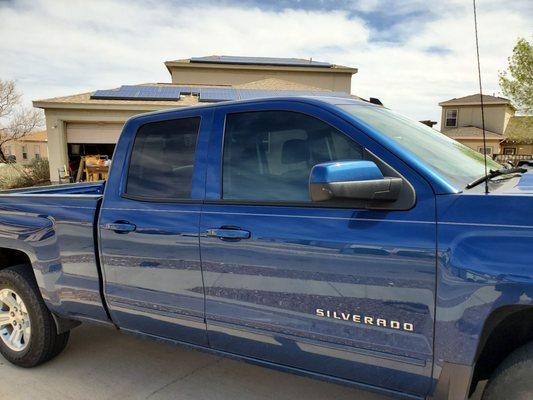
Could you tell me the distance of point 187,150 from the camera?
2.79 metres

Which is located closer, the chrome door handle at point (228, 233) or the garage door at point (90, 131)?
the chrome door handle at point (228, 233)

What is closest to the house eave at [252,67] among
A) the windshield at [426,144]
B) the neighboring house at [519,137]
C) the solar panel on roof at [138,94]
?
the solar panel on roof at [138,94]

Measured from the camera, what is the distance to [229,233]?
7.97ft

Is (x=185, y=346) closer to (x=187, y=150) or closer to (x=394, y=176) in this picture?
(x=187, y=150)

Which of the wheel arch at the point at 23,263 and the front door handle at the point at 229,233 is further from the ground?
the front door handle at the point at 229,233

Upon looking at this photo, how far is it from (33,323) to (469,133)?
95.2 ft

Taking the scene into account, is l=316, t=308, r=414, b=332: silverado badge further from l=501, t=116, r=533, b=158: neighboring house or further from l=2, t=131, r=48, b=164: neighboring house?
l=2, t=131, r=48, b=164: neighboring house

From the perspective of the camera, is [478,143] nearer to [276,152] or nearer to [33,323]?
[276,152]

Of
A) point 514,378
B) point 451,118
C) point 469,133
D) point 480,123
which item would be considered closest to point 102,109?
point 514,378

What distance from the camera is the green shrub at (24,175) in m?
18.0

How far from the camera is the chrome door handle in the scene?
7.82 ft

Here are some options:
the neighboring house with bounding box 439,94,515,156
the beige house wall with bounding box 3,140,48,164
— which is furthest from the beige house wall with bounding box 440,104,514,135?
the beige house wall with bounding box 3,140,48,164

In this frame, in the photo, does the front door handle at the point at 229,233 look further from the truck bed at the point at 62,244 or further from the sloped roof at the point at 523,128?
the sloped roof at the point at 523,128

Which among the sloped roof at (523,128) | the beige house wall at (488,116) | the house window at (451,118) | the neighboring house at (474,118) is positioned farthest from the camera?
the house window at (451,118)
